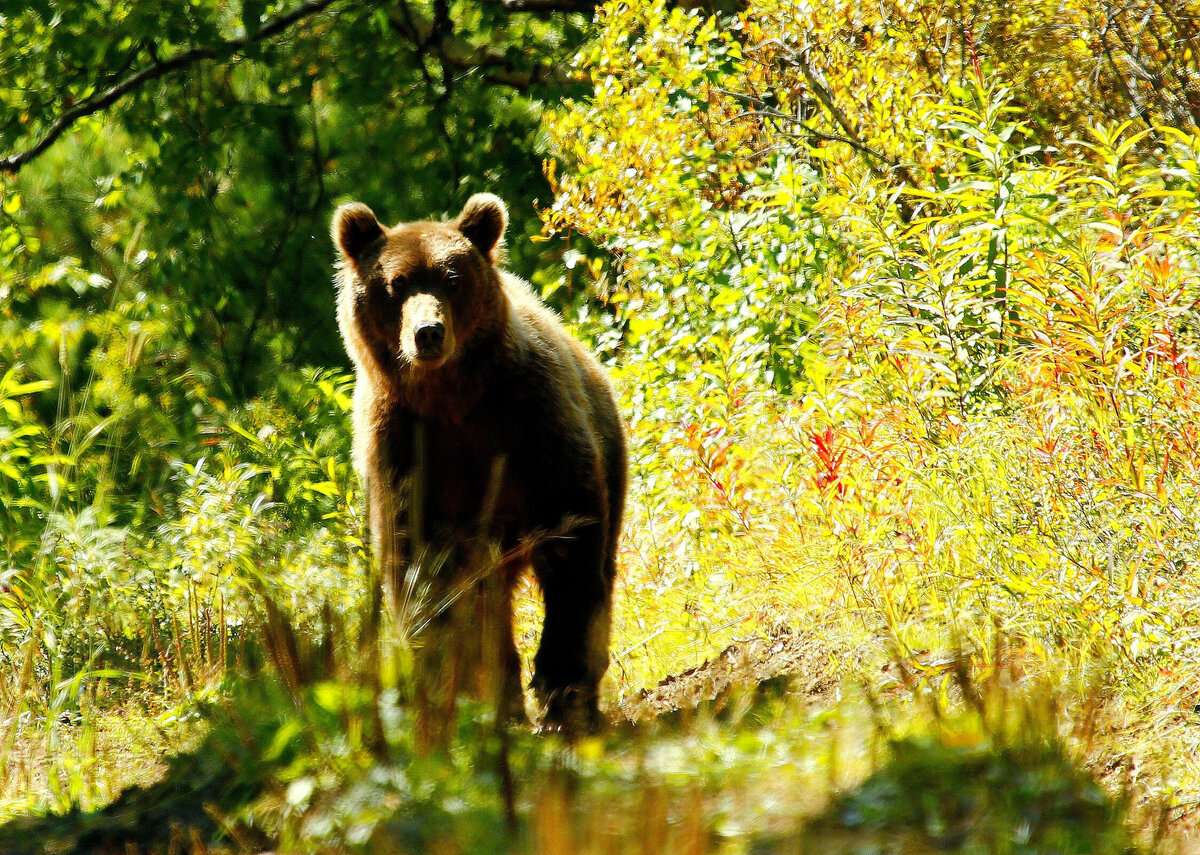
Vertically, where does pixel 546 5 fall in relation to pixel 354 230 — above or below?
above

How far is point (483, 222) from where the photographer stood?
517cm

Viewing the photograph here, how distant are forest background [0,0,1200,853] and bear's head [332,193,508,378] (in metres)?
0.87

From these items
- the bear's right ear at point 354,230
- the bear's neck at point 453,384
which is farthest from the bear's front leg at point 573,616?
the bear's right ear at point 354,230

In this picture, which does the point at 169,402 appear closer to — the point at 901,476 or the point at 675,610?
the point at 675,610

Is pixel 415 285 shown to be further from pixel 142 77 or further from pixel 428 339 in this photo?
pixel 142 77

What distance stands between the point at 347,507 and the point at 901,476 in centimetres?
329

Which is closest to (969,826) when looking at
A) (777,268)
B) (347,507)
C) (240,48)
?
(777,268)

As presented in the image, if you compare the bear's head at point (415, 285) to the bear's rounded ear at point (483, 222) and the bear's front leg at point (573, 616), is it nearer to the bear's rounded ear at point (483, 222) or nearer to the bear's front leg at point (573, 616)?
the bear's rounded ear at point (483, 222)

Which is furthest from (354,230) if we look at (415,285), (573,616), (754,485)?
(754,485)

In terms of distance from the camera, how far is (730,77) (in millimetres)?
7035

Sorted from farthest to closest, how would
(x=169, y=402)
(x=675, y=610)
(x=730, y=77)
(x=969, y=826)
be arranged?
(x=169, y=402)
(x=730, y=77)
(x=675, y=610)
(x=969, y=826)

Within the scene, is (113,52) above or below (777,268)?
above

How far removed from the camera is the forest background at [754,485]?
2.85 meters

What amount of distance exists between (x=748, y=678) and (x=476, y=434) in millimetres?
1443
